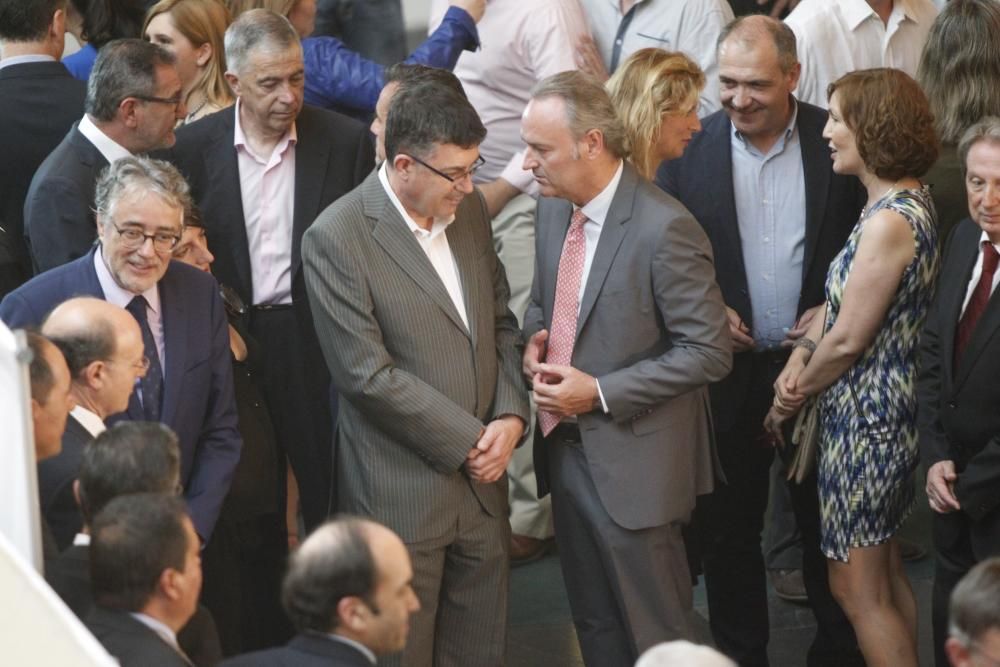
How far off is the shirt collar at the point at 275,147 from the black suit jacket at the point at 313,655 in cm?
236

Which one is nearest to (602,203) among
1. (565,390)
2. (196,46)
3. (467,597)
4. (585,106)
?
(585,106)

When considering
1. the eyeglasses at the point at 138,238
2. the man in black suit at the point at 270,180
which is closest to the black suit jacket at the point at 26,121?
the man in black suit at the point at 270,180

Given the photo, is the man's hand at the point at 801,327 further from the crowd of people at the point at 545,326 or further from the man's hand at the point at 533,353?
the man's hand at the point at 533,353

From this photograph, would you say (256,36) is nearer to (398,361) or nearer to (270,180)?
(270,180)

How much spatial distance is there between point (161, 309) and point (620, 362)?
1.17 m

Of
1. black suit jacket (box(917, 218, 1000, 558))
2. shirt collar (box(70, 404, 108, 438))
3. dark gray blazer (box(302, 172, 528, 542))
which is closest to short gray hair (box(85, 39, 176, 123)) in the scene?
dark gray blazer (box(302, 172, 528, 542))

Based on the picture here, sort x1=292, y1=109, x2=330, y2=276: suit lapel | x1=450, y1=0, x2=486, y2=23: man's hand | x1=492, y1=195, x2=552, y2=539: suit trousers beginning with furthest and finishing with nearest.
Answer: x1=492, y1=195, x2=552, y2=539: suit trousers → x1=450, y1=0, x2=486, y2=23: man's hand → x1=292, y1=109, x2=330, y2=276: suit lapel

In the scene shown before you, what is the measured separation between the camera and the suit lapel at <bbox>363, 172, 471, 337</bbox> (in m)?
4.01

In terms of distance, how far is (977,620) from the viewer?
117 inches

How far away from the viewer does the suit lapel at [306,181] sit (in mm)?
4891

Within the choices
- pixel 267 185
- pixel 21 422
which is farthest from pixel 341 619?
pixel 267 185

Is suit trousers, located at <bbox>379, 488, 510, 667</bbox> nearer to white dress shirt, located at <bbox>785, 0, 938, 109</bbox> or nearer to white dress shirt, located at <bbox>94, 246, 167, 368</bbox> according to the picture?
white dress shirt, located at <bbox>94, 246, 167, 368</bbox>

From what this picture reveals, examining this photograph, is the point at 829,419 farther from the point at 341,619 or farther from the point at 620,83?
the point at 341,619

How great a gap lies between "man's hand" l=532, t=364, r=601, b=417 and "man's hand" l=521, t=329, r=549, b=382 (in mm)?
93
